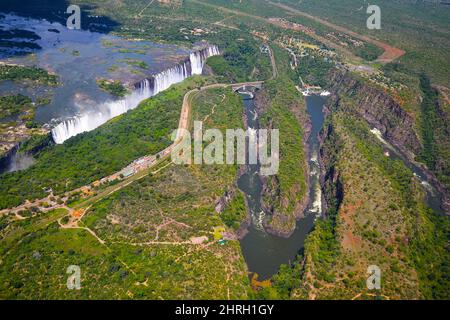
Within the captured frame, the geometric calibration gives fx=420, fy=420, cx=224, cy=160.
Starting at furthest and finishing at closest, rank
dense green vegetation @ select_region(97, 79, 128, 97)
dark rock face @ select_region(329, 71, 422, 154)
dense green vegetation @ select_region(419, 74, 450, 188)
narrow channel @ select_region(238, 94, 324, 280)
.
A: 1. dark rock face @ select_region(329, 71, 422, 154)
2. dense green vegetation @ select_region(97, 79, 128, 97)
3. dense green vegetation @ select_region(419, 74, 450, 188)
4. narrow channel @ select_region(238, 94, 324, 280)

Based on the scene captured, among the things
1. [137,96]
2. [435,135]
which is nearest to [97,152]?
[137,96]

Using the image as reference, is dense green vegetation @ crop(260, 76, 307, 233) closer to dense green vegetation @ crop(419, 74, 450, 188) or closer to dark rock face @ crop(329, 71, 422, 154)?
dark rock face @ crop(329, 71, 422, 154)

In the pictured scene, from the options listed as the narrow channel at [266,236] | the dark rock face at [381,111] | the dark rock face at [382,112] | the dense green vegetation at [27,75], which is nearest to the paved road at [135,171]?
the narrow channel at [266,236]

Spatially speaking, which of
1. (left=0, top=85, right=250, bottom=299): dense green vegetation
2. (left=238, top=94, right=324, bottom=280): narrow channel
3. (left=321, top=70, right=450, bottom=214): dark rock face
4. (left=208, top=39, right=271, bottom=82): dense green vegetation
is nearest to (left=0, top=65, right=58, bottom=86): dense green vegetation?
(left=0, top=85, right=250, bottom=299): dense green vegetation

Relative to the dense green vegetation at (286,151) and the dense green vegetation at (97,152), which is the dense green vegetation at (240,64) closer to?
the dense green vegetation at (286,151)

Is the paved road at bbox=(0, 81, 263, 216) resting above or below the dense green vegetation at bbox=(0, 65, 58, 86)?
below
